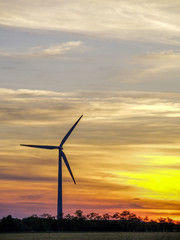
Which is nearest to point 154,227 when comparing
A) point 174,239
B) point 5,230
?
point 5,230

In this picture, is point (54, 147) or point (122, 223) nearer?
point (54, 147)

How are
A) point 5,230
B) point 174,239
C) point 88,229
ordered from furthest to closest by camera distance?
point 88,229 < point 5,230 < point 174,239

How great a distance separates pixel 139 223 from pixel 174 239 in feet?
228

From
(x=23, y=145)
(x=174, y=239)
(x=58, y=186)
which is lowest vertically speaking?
(x=174, y=239)

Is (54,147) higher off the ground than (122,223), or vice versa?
(54,147)

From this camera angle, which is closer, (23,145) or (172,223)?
(23,145)

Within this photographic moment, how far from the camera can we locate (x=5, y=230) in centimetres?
14175

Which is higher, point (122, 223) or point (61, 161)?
point (61, 161)

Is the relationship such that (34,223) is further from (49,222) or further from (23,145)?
(23,145)

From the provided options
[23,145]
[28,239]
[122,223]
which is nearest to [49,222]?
[122,223]

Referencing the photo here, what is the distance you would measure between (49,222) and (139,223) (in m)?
28.3

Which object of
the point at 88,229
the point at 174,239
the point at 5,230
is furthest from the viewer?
the point at 88,229

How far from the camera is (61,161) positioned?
143 metres

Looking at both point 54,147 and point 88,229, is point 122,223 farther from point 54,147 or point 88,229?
point 54,147
